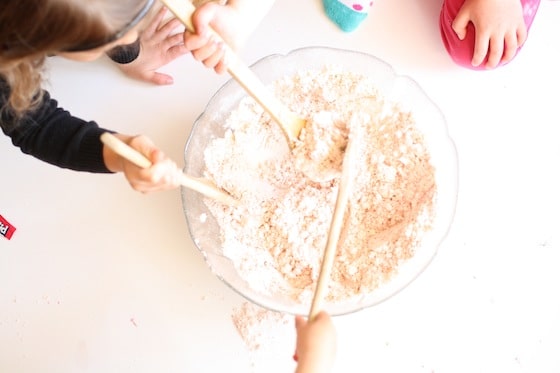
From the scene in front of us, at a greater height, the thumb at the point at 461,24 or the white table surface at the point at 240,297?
the thumb at the point at 461,24

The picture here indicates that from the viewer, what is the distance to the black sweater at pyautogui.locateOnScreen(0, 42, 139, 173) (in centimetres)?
60

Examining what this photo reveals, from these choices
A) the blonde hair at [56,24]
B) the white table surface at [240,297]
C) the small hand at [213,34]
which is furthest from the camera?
the white table surface at [240,297]

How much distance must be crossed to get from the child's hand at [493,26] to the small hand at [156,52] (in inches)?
13.0

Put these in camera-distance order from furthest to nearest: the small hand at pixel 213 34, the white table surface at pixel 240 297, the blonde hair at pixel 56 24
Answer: the white table surface at pixel 240 297 < the small hand at pixel 213 34 < the blonde hair at pixel 56 24

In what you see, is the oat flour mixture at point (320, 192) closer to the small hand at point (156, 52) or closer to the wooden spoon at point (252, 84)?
the wooden spoon at point (252, 84)

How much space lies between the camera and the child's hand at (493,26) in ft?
2.09

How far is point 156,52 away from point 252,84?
216mm

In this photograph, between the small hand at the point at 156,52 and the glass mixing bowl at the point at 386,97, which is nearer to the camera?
the glass mixing bowl at the point at 386,97

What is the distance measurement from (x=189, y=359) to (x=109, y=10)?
1.31 feet

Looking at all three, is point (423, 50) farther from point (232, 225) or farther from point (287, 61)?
point (232, 225)

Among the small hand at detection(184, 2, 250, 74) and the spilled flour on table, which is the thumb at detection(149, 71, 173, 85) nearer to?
the small hand at detection(184, 2, 250, 74)

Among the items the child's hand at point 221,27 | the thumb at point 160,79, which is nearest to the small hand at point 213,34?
the child's hand at point 221,27

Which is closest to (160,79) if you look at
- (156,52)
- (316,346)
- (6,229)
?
(156,52)

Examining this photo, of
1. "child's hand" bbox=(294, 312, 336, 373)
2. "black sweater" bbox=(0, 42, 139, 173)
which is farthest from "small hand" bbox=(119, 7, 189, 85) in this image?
"child's hand" bbox=(294, 312, 336, 373)
